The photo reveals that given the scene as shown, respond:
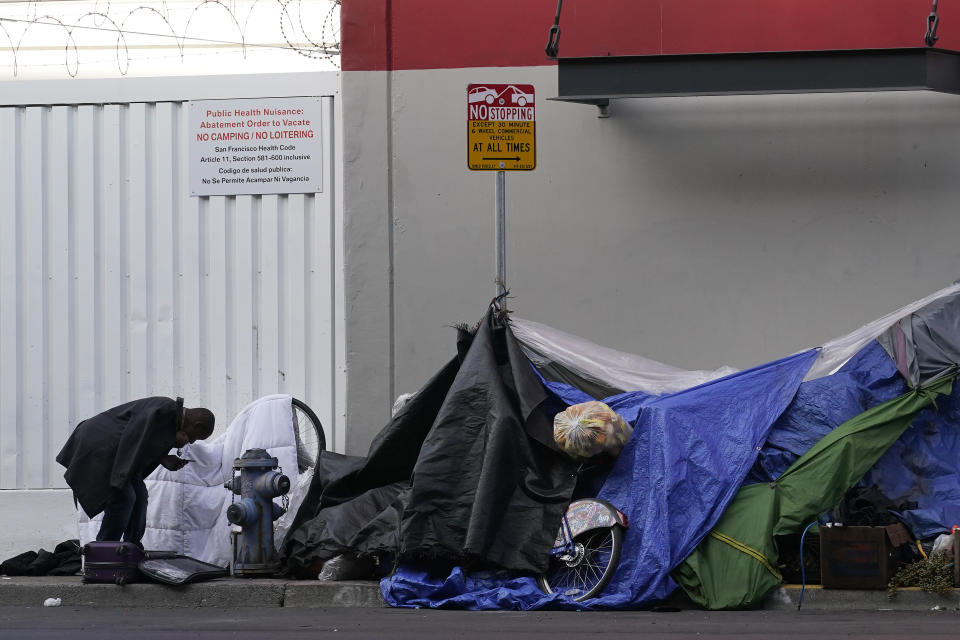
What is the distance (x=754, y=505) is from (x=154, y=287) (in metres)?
5.45

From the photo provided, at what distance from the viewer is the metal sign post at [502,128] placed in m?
8.96

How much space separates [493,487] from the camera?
7.99 meters

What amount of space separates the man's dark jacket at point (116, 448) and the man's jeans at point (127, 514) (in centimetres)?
10

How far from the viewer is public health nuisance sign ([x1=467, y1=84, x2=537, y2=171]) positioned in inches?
353

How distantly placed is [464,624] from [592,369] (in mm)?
2486

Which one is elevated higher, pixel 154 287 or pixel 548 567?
pixel 154 287

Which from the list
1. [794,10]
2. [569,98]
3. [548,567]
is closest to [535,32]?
[569,98]

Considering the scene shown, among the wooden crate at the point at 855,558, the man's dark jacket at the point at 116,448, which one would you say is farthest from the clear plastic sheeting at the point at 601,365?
the man's dark jacket at the point at 116,448

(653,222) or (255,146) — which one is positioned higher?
(255,146)

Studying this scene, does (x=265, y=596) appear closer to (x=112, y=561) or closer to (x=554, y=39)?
(x=112, y=561)

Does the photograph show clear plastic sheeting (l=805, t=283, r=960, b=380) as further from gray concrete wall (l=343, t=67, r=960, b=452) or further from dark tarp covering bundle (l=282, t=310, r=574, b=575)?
dark tarp covering bundle (l=282, t=310, r=574, b=575)

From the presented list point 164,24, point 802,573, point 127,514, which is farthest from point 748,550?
point 164,24

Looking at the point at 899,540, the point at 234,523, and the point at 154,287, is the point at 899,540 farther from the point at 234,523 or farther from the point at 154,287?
the point at 154,287

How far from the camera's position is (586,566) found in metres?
7.83
